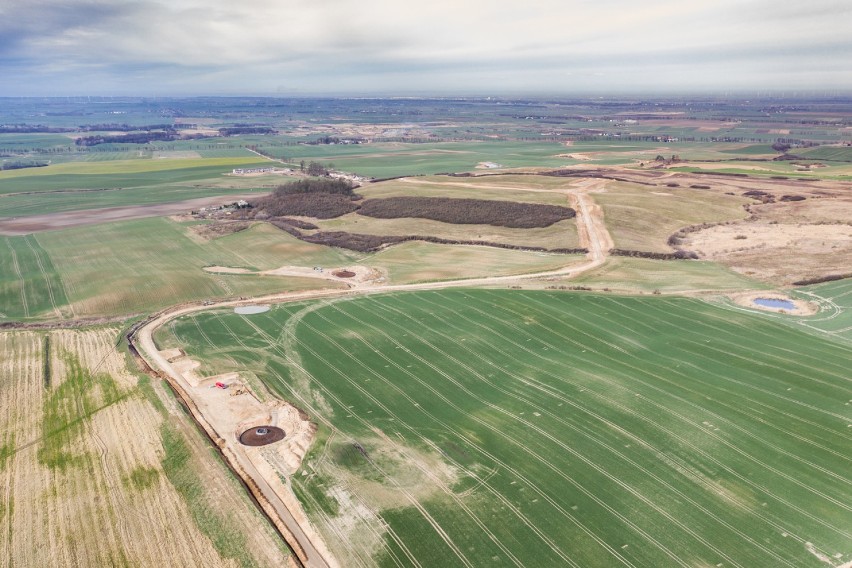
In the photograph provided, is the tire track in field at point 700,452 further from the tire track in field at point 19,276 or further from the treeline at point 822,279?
the tire track in field at point 19,276

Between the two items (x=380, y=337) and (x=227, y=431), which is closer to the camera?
(x=227, y=431)

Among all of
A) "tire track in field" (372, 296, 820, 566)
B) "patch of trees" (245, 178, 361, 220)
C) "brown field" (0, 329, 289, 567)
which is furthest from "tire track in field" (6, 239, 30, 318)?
"tire track in field" (372, 296, 820, 566)

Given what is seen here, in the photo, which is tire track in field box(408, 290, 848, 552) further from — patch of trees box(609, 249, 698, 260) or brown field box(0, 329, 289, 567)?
patch of trees box(609, 249, 698, 260)

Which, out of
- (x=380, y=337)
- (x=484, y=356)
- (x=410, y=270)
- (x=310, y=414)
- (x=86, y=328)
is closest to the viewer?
(x=310, y=414)

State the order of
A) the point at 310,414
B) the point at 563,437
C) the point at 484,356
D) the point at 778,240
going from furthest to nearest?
the point at 778,240 < the point at 484,356 < the point at 310,414 < the point at 563,437

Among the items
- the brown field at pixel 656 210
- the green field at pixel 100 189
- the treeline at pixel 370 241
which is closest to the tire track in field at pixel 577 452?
the treeline at pixel 370 241

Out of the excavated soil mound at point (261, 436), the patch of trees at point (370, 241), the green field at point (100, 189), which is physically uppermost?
the green field at point (100, 189)

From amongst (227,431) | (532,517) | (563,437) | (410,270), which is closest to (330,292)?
(410,270)

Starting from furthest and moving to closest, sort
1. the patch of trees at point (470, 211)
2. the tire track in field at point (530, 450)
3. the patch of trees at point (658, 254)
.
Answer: the patch of trees at point (470, 211), the patch of trees at point (658, 254), the tire track in field at point (530, 450)

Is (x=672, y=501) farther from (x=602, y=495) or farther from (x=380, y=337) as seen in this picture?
(x=380, y=337)
